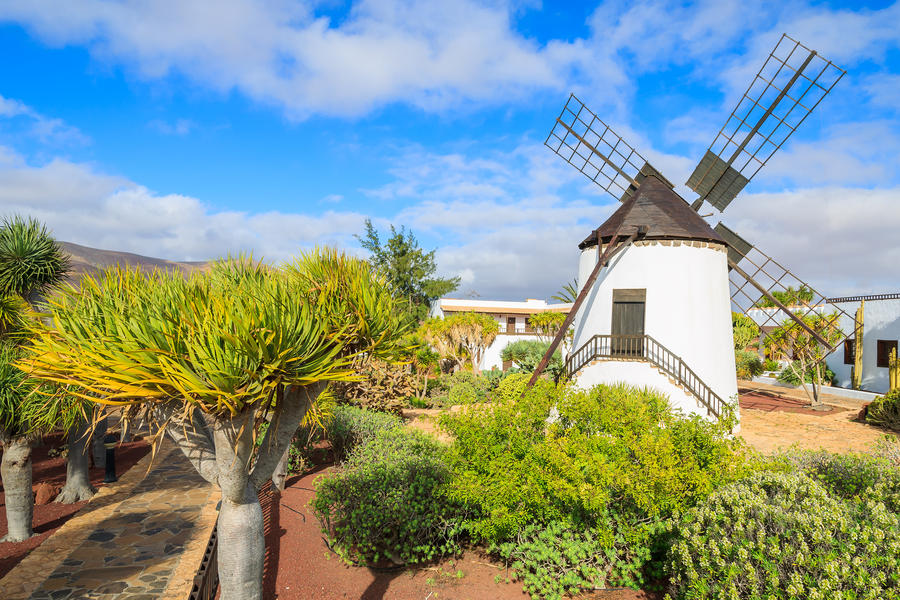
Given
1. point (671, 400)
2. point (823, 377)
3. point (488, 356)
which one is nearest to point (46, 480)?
point (671, 400)

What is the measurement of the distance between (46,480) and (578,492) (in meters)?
13.9

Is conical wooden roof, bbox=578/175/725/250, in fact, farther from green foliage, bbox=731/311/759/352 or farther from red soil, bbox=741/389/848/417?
green foliage, bbox=731/311/759/352

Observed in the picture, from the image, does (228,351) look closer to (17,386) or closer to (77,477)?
(17,386)

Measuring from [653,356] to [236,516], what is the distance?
1238 centimetres

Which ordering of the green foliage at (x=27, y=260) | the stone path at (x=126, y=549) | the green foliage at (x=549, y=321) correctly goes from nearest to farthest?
the stone path at (x=126, y=549) < the green foliage at (x=27, y=260) < the green foliage at (x=549, y=321)

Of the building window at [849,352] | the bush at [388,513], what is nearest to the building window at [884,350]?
the building window at [849,352]

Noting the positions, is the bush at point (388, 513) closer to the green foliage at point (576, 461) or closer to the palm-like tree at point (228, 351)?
the green foliage at point (576, 461)

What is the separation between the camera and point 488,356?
35438mm

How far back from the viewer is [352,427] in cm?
1146

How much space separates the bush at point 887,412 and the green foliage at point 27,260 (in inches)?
992

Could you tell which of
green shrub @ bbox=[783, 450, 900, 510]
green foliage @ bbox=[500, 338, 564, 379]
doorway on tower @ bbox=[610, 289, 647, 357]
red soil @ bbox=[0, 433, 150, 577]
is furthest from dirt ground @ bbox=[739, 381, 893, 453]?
red soil @ bbox=[0, 433, 150, 577]

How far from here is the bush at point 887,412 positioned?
53.1 feet

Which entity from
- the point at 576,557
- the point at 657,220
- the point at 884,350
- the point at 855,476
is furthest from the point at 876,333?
the point at 576,557

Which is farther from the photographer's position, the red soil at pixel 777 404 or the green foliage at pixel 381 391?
the red soil at pixel 777 404
